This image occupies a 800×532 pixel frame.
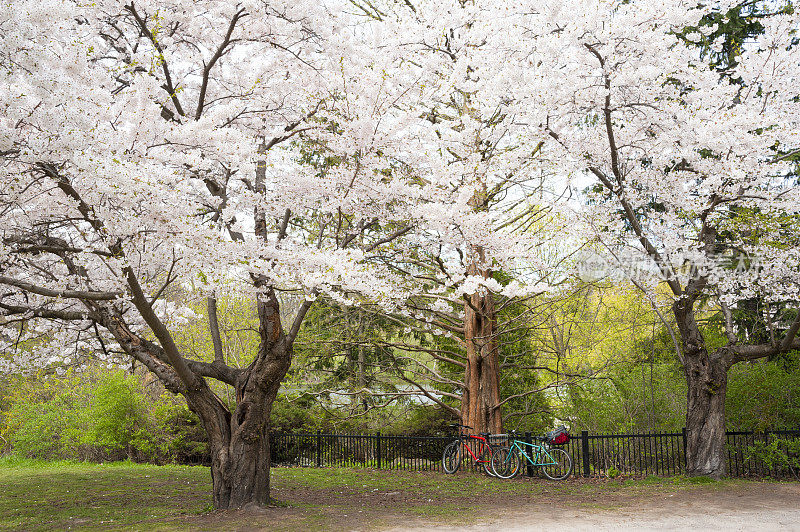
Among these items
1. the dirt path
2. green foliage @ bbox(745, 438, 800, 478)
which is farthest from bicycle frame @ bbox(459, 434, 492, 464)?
green foliage @ bbox(745, 438, 800, 478)

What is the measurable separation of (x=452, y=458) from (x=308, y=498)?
12.5ft

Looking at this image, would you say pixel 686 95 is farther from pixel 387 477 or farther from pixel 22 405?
pixel 22 405

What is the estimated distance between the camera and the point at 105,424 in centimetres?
1410

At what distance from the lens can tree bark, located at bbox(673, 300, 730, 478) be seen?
10055 millimetres

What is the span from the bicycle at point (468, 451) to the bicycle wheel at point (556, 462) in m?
0.96

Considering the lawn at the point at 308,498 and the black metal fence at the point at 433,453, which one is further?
the black metal fence at the point at 433,453

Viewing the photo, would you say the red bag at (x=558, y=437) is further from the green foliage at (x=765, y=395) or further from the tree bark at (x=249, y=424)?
the tree bark at (x=249, y=424)

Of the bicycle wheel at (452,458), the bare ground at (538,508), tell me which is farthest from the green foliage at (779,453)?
the bicycle wheel at (452,458)

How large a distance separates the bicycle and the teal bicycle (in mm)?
132

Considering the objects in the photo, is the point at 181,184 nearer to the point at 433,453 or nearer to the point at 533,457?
the point at 533,457

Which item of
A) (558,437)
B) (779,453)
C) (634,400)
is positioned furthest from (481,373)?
(779,453)

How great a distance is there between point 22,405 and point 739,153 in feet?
56.1

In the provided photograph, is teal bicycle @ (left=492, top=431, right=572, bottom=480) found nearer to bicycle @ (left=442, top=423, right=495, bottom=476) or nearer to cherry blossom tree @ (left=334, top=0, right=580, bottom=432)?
bicycle @ (left=442, top=423, right=495, bottom=476)

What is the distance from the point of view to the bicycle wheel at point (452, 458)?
11.6 metres
